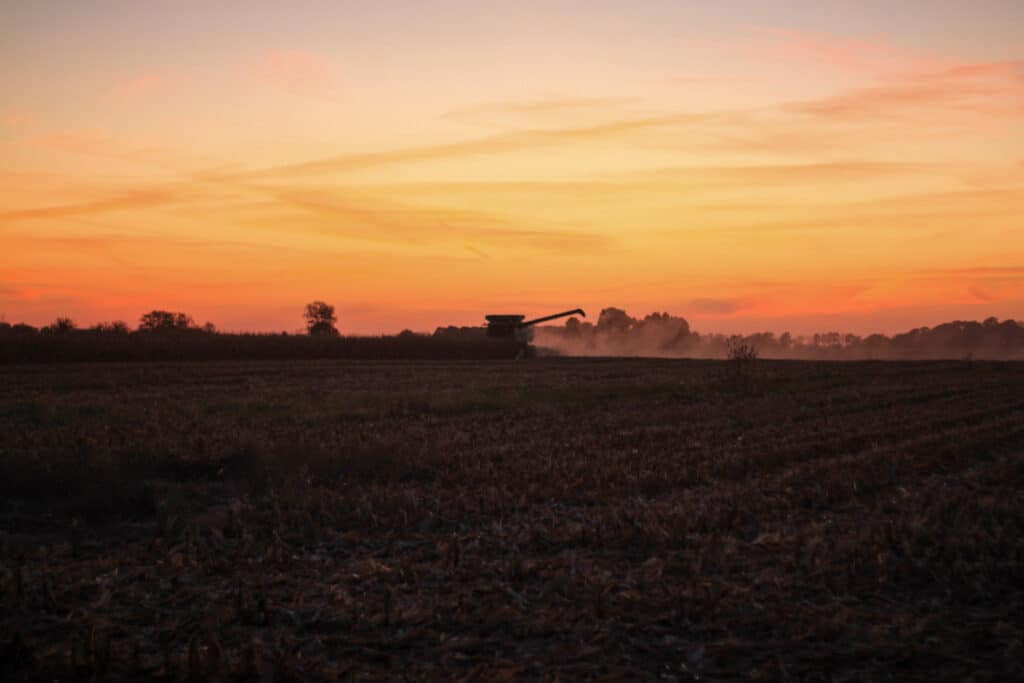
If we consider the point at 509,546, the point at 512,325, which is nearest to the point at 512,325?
the point at 512,325

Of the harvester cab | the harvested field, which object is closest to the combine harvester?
the harvester cab

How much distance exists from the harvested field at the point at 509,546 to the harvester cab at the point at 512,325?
3848 centimetres

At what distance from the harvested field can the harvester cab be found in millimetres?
38480

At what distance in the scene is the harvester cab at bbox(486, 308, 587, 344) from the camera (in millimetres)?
58500

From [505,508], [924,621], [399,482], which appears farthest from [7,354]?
[924,621]

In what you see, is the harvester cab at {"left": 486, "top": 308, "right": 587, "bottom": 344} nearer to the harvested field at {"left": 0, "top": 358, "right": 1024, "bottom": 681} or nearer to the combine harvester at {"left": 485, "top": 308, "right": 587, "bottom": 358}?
the combine harvester at {"left": 485, "top": 308, "right": 587, "bottom": 358}

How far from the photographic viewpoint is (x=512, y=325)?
5866cm

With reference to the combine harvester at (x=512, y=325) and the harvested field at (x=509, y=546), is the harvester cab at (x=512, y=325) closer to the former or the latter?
the combine harvester at (x=512, y=325)

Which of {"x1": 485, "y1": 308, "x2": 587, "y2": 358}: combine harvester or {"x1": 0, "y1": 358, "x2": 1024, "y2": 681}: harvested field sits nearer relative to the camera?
{"x1": 0, "y1": 358, "x2": 1024, "y2": 681}: harvested field

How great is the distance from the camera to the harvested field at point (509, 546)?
649cm

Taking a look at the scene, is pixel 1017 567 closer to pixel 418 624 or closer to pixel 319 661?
pixel 418 624

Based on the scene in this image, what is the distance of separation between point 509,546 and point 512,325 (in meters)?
49.4

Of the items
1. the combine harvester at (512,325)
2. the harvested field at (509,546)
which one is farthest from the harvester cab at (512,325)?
the harvested field at (509,546)

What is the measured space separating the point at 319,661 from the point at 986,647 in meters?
5.01
